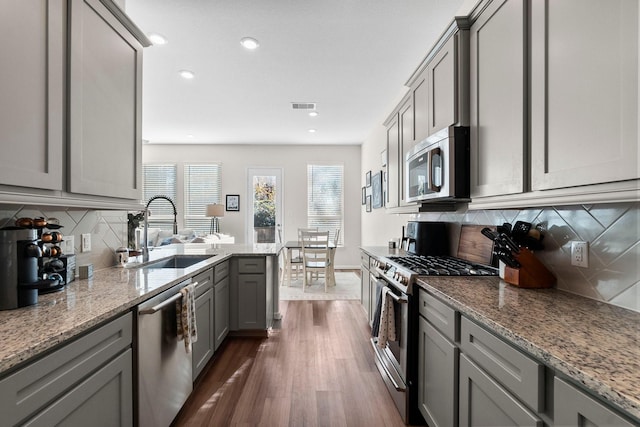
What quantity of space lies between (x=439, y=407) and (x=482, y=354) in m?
0.55

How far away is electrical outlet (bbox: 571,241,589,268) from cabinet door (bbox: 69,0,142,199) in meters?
2.20

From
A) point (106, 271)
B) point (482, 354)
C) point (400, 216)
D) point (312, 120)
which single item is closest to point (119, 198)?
point (106, 271)

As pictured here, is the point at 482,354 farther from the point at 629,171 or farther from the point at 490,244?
the point at 490,244

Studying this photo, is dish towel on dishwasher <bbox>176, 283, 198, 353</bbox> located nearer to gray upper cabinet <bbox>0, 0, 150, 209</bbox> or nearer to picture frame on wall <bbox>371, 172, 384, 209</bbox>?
gray upper cabinet <bbox>0, 0, 150, 209</bbox>

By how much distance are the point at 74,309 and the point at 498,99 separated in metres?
2.06

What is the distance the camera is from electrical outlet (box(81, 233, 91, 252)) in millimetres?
1848

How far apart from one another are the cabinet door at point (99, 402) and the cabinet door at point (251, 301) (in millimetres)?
1580

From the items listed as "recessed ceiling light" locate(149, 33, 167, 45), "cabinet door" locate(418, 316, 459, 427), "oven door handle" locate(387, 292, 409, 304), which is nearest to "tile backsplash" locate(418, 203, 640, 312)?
"cabinet door" locate(418, 316, 459, 427)

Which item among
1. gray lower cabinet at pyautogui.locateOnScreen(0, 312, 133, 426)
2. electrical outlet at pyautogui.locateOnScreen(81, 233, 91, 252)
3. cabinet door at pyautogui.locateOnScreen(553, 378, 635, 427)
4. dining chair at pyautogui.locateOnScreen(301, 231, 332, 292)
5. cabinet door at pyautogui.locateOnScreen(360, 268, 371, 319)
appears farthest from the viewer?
dining chair at pyautogui.locateOnScreen(301, 231, 332, 292)

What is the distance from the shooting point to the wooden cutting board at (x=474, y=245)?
6.56 ft

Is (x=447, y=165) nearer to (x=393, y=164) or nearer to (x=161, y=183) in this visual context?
(x=393, y=164)

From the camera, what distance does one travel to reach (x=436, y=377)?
59.4 inches

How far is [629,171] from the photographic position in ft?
2.73

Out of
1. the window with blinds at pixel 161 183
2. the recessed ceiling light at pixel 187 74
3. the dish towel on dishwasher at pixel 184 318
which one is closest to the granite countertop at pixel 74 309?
the dish towel on dishwasher at pixel 184 318
